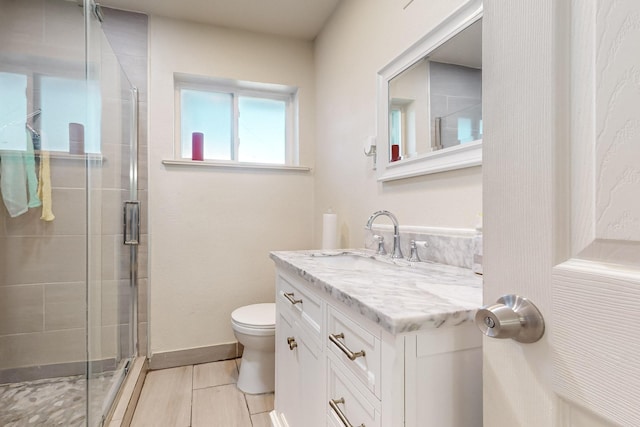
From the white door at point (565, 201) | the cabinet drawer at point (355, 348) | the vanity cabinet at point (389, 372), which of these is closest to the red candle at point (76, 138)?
the vanity cabinet at point (389, 372)

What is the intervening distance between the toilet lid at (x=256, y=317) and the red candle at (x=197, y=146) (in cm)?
113

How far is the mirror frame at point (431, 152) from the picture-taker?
3.79 ft

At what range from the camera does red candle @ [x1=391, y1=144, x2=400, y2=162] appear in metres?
1.58

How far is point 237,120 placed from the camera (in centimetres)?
260

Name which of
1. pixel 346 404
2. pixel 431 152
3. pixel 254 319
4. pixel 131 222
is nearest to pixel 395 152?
pixel 431 152

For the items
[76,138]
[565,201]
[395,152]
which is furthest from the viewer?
[76,138]

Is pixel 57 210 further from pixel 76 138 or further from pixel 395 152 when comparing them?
pixel 395 152

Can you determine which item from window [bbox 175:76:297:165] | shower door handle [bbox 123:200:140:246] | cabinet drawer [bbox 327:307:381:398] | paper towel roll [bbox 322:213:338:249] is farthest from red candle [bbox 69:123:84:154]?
cabinet drawer [bbox 327:307:381:398]

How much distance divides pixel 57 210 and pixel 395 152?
6.32ft

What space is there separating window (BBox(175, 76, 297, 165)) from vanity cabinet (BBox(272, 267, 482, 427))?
5.93 ft

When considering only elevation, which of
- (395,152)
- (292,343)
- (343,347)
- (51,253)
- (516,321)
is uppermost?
(395,152)

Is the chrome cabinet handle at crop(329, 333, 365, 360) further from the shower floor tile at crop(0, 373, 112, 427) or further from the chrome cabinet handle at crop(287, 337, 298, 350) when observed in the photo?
the shower floor tile at crop(0, 373, 112, 427)

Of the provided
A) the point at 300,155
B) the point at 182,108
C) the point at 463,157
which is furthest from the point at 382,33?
the point at 182,108

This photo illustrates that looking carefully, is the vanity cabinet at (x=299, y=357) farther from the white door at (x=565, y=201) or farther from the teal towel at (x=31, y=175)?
the teal towel at (x=31, y=175)
